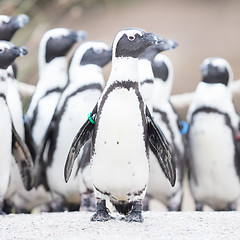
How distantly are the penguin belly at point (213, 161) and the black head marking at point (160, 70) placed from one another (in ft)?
1.04

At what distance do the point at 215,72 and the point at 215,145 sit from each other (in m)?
0.47

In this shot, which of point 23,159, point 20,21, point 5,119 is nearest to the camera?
point 5,119

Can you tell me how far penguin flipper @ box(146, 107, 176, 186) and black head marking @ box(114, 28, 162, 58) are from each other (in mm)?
265

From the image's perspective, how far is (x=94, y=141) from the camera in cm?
276

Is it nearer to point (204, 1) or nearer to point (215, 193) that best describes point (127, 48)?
point (215, 193)

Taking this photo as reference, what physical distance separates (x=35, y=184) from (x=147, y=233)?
4.58ft

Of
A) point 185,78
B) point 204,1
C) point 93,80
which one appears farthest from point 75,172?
point 204,1

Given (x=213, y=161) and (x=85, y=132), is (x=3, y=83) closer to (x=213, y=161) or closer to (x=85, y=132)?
(x=85, y=132)

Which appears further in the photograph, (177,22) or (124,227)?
(177,22)

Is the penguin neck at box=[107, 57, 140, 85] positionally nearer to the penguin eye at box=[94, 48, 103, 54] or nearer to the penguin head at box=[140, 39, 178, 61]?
the penguin head at box=[140, 39, 178, 61]

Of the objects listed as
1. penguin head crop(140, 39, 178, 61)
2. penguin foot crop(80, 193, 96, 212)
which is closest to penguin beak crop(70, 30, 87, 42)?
penguin head crop(140, 39, 178, 61)

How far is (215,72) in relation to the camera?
411cm

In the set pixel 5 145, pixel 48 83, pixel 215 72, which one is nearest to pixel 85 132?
pixel 5 145

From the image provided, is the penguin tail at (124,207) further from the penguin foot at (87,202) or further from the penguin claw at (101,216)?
the penguin foot at (87,202)
